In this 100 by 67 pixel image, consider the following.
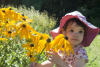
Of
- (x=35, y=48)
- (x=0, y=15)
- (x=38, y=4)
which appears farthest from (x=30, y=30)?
(x=38, y=4)

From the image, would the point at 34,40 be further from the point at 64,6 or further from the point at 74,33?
the point at 64,6

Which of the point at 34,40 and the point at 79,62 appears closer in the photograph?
the point at 34,40

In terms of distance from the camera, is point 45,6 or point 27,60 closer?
point 27,60

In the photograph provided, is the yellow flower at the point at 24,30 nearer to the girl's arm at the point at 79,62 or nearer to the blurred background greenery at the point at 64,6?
the girl's arm at the point at 79,62

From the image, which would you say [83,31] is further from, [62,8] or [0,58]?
[62,8]

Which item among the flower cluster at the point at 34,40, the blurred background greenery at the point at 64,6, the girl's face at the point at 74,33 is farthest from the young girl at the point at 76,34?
the blurred background greenery at the point at 64,6

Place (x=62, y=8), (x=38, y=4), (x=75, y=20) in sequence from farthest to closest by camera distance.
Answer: (x=62, y=8) < (x=38, y=4) < (x=75, y=20)

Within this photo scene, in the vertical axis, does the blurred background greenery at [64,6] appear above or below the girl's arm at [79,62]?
below

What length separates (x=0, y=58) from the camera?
1.47 metres

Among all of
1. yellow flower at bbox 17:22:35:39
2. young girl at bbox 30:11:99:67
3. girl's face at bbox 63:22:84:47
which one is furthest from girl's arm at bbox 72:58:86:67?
yellow flower at bbox 17:22:35:39

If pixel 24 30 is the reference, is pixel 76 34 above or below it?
below

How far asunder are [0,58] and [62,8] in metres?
11.9

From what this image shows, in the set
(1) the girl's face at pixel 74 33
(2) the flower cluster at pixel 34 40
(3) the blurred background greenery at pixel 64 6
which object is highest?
(2) the flower cluster at pixel 34 40

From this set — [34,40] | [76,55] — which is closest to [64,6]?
[76,55]
